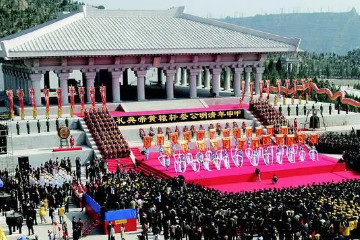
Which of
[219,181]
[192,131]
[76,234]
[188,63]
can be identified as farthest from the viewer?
[188,63]

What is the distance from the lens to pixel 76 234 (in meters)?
20.0

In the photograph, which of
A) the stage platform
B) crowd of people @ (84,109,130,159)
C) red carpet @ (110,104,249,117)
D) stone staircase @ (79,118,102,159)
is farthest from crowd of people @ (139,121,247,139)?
the stage platform

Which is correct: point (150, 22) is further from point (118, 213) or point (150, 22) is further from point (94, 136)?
point (118, 213)

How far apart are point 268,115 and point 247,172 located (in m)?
11.6

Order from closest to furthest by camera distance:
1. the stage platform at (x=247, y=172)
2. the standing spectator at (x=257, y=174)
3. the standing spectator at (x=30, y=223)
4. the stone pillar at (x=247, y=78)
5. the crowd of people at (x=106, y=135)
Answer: the standing spectator at (x=30, y=223) < the stage platform at (x=247, y=172) < the standing spectator at (x=257, y=174) < the crowd of people at (x=106, y=135) < the stone pillar at (x=247, y=78)

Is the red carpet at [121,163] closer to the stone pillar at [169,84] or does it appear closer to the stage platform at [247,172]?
the stage platform at [247,172]

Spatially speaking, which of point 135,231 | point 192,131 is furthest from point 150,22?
point 135,231

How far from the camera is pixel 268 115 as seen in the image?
130 ft

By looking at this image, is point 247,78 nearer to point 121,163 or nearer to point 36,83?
point 36,83

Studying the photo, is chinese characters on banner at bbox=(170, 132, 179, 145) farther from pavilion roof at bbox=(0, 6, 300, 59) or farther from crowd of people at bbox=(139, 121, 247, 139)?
pavilion roof at bbox=(0, 6, 300, 59)

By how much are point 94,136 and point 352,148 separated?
16310 millimetres

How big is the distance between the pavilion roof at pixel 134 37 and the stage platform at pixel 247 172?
11.6 m

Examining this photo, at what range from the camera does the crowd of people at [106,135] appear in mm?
32531

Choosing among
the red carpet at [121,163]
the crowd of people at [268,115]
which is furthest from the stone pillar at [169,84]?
the red carpet at [121,163]
